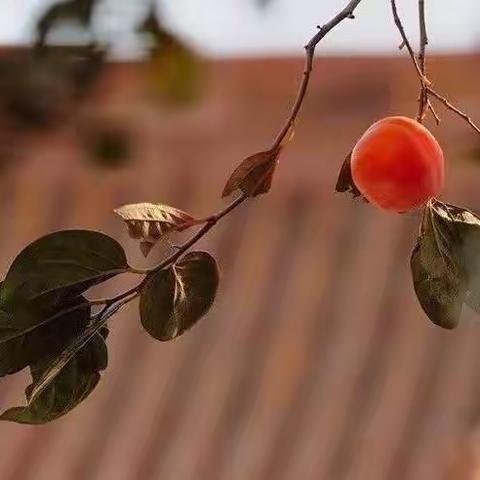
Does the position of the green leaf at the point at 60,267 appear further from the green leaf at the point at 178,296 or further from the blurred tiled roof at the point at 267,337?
the blurred tiled roof at the point at 267,337

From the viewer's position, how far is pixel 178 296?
42 cm

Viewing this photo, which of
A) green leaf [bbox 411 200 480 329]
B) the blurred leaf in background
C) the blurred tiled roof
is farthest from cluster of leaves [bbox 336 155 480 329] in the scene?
the blurred tiled roof

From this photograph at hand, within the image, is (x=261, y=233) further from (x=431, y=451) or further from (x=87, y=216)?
(x=431, y=451)

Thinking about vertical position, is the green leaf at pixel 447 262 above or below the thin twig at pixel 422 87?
below

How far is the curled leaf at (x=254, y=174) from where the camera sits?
1.39 ft

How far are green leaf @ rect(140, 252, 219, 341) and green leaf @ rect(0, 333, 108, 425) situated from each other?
0.02 meters

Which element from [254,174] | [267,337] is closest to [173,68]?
[254,174]

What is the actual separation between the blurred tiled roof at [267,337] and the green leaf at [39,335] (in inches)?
43.8

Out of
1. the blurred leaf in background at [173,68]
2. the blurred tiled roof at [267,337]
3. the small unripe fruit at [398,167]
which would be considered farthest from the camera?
the blurred tiled roof at [267,337]

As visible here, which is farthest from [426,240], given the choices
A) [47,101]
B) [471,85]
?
[471,85]

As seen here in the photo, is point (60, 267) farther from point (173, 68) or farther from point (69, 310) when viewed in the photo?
point (173, 68)

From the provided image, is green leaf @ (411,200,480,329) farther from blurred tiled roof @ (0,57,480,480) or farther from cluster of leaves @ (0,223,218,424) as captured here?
blurred tiled roof @ (0,57,480,480)

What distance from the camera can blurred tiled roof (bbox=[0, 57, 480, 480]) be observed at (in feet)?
5.24

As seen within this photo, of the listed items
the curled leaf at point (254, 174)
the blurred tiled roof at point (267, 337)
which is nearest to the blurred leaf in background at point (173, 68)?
the curled leaf at point (254, 174)
